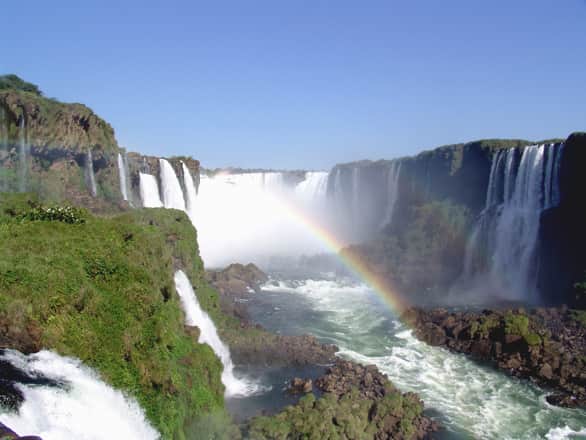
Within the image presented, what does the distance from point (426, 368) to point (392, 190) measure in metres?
30.1

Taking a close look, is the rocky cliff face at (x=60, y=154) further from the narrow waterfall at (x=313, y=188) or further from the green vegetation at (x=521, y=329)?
the narrow waterfall at (x=313, y=188)

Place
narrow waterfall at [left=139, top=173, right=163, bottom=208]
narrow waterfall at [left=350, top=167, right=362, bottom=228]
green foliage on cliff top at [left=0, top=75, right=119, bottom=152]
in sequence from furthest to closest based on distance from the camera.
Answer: narrow waterfall at [left=350, top=167, right=362, bottom=228], narrow waterfall at [left=139, top=173, right=163, bottom=208], green foliage on cliff top at [left=0, top=75, right=119, bottom=152]

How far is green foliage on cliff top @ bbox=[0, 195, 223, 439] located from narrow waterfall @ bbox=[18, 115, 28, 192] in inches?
504

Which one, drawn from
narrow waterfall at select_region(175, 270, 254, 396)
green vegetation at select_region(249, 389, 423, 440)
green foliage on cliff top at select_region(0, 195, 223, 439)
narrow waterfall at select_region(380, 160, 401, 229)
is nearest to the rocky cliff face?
narrow waterfall at select_region(175, 270, 254, 396)

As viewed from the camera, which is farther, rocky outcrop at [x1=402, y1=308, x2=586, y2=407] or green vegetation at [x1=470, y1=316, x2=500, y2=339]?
green vegetation at [x1=470, y1=316, x2=500, y2=339]

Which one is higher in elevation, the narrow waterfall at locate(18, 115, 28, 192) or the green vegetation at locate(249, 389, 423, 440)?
the narrow waterfall at locate(18, 115, 28, 192)

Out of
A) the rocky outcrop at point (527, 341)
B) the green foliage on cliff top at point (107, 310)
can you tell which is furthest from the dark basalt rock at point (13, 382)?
the rocky outcrop at point (527, 341)

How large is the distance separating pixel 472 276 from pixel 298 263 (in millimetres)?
15801

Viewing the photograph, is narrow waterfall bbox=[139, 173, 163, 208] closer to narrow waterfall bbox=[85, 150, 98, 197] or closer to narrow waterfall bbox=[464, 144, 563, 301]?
narrow waterfall bbox=[85, 150, 98, 197]

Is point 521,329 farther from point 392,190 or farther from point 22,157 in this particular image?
point 392,190

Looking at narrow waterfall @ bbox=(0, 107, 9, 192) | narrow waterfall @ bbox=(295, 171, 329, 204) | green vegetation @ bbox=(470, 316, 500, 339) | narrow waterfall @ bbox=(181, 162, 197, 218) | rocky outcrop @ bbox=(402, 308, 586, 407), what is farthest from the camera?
narrow waterfall @ bbox=(295, 171, 329, 204)

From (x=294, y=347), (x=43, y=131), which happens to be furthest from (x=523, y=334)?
(x=43, y=131)

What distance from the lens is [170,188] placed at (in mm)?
36344

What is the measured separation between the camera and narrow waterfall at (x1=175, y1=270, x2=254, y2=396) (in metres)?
15.6
